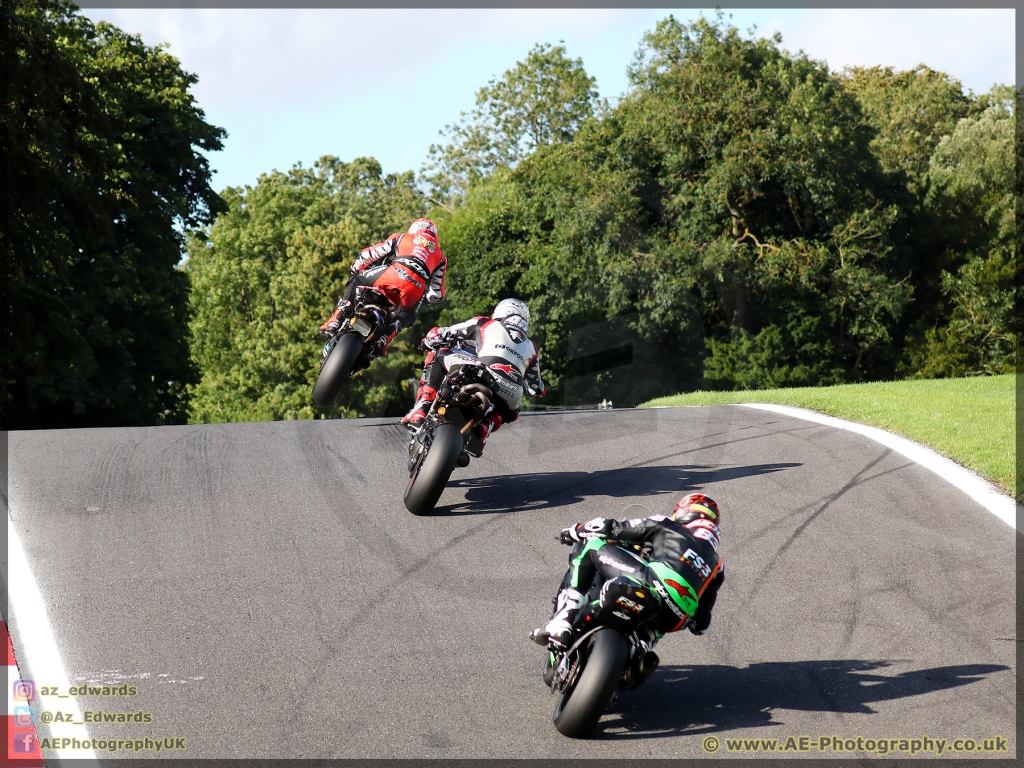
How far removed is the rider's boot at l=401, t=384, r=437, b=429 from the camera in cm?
927

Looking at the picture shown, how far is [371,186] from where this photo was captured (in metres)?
82.8

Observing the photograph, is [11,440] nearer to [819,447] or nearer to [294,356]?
[819,447]

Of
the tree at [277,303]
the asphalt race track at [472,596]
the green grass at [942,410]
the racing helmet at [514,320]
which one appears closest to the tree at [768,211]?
the tree at [277,303]

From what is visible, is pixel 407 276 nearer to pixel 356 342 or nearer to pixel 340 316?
pixel 340 316

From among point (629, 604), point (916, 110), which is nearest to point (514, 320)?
point (629, 604)

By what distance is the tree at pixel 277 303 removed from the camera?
47.8 metres

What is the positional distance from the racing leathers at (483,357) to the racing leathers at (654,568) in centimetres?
358

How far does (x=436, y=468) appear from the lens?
8.41 m

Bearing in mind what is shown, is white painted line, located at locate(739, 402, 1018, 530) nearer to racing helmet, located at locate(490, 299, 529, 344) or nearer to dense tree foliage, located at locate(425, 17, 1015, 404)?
racing helmet, located at locate(490, 299, 529, 344)

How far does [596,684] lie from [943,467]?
6679 millimetres

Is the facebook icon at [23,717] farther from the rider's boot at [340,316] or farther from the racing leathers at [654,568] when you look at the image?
the rider's boot at [340,316]

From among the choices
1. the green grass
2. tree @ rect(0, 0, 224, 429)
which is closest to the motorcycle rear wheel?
the green grass

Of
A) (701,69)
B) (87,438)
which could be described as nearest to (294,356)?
(701,69)

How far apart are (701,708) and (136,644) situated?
3.16 m
